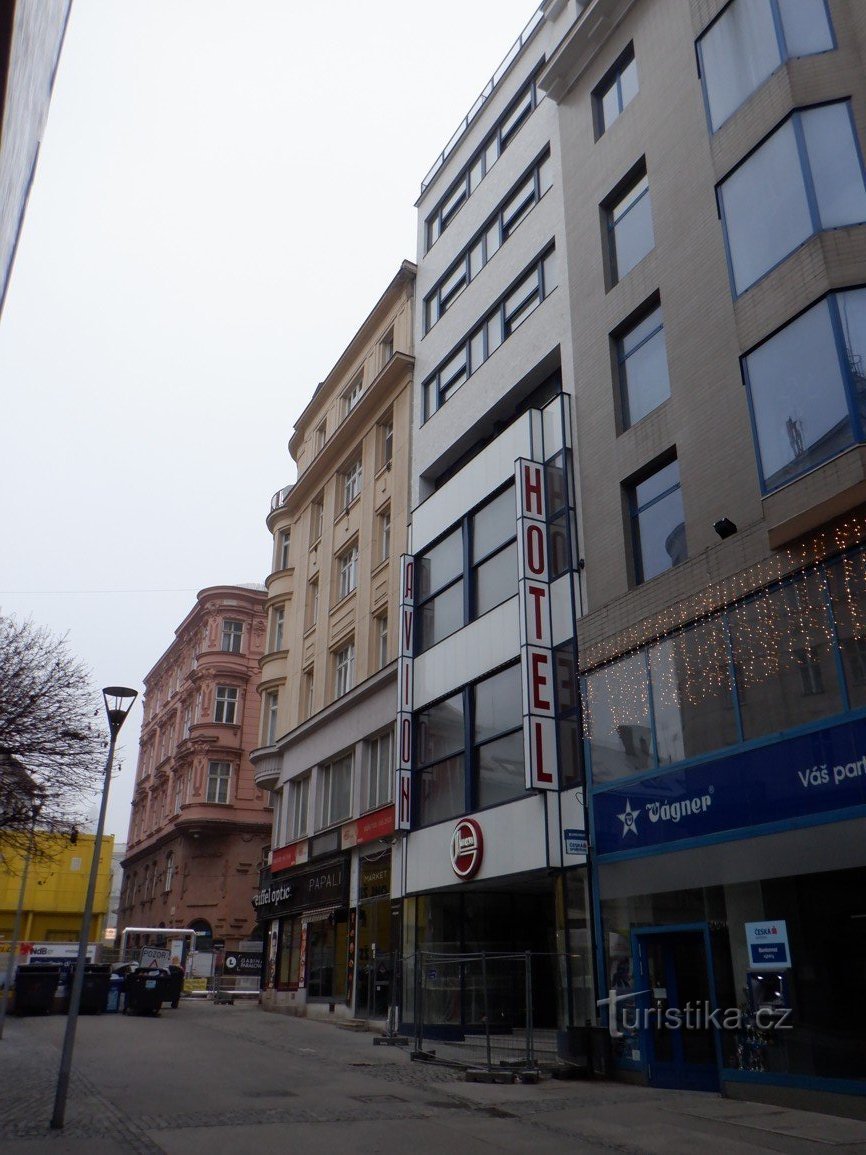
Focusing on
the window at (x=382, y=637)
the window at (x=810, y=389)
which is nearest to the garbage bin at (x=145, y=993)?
the window at (x=382, y=637)

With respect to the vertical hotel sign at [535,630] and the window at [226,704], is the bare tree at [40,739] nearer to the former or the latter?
the vertical hotel sign at [535,630]

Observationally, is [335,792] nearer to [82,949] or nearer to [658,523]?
[658,523]

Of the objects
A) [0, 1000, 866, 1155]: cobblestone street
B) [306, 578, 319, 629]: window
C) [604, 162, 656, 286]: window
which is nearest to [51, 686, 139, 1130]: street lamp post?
[0, 1000, 866, 1155]: cobblestone street

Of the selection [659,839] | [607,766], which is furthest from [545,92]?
[659,839]

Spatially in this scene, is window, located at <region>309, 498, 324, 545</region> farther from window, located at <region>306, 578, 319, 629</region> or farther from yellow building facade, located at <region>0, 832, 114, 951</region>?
yellow building facade, located at <region>0, 832, 114, 951</region>

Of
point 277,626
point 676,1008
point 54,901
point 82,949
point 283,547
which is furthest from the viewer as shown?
point 54,901

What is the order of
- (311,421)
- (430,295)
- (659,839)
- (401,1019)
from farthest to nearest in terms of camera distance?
(311,421) → (430,295) → (401,1019) → (659,839)

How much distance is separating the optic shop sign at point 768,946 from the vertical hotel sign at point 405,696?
36.7 feet

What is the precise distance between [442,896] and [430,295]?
59.0 feet

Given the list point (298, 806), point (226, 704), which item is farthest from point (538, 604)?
point (226, 704)

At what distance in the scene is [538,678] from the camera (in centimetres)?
1855

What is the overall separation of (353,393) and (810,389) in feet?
80.6

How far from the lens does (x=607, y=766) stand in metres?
16.6

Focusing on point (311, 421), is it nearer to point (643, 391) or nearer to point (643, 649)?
point (643, 391)
